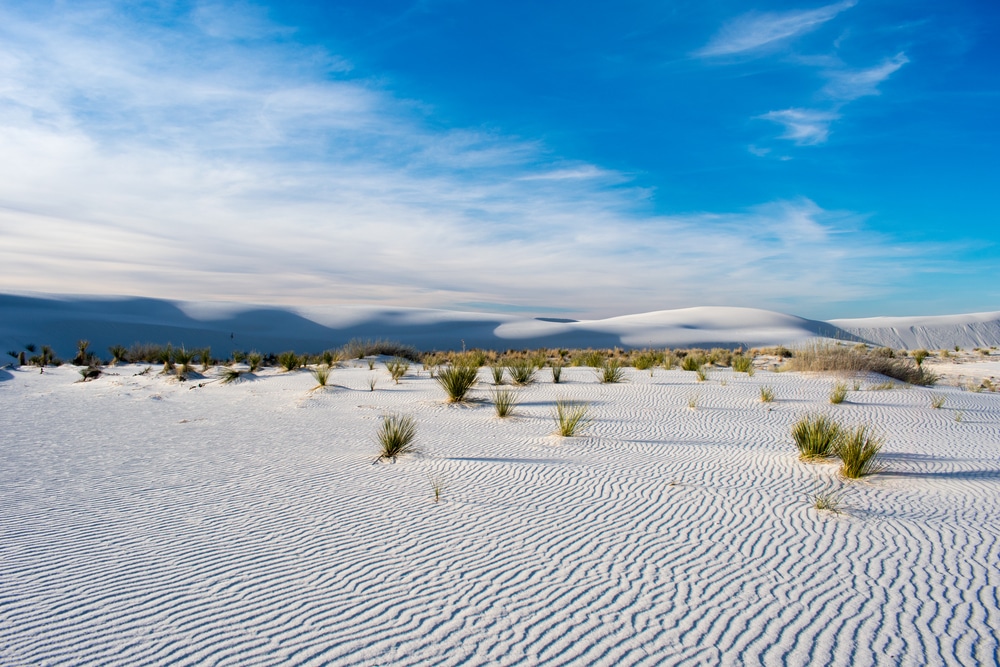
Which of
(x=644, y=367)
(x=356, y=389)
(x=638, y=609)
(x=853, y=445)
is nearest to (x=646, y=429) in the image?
(x=853, y=445)

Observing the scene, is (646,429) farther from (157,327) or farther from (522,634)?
(157,327)

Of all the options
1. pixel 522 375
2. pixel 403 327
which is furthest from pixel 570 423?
pixel 403 327

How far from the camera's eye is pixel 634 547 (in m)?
3.84

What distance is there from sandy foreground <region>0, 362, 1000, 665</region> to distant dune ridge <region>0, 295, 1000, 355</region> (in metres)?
38.7

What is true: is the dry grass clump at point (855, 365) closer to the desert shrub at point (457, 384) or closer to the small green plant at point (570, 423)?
the small green plant at point (570, 423)

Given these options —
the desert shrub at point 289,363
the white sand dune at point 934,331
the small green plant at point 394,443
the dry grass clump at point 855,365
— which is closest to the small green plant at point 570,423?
the small green plant at point 394,443

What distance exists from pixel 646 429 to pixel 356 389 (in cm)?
649

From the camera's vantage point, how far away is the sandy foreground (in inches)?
105

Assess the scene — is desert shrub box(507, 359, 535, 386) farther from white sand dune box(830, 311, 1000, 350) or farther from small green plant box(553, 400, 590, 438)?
white sand dune box(830, 311, 1000, 350)

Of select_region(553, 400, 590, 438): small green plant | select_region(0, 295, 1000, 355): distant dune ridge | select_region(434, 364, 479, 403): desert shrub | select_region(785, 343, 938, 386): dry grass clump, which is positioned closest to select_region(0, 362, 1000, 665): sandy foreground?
select_region(553, 400, 590, 438): small green plant

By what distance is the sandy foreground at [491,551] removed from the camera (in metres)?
2.68

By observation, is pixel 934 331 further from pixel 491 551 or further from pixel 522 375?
pixel 491 551

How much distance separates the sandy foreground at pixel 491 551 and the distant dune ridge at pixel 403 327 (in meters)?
38.7

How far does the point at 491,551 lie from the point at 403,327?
197 ft
